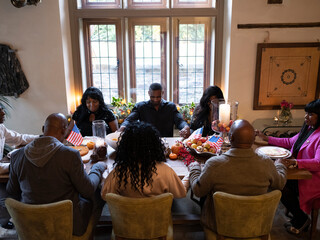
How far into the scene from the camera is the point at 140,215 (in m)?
1.45

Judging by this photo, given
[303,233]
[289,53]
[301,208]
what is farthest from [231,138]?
[289,53]

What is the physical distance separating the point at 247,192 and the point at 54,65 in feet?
9.70

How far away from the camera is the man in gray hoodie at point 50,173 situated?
4.89 ft

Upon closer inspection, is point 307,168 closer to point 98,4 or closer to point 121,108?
point 121,108

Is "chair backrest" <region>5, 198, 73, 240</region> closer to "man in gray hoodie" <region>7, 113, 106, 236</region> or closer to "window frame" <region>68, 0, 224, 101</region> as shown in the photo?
"man in gray hoodie" <region>7, 113, 106, 236</region>

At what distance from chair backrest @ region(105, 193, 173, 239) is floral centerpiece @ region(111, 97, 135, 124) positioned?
2305mm

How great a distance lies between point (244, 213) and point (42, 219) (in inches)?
41.5

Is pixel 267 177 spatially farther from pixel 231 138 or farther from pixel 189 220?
pixel 189 220

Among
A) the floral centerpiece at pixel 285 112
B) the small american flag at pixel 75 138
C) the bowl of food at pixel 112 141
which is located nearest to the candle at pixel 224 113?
the bowl of food at pixel 112 141

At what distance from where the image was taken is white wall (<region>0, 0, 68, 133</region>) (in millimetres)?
3406

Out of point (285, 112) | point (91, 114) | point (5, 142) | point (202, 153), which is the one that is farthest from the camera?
point (285, 112)

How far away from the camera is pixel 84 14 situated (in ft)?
12.1

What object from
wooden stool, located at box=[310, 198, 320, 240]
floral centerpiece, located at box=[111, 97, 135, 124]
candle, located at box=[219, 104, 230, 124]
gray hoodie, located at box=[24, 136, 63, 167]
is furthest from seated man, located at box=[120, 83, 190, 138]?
gray hoodie, located at box=[24, 136, 63, 167]

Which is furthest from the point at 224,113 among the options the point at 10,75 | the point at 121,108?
the point at 10,75
